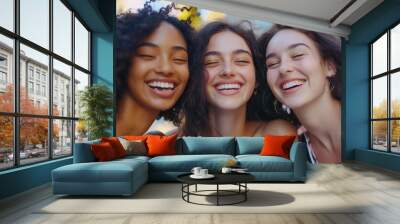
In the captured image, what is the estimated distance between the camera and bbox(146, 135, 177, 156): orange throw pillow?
21.4 feet

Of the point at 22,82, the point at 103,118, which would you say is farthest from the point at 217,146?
the point at 22,82

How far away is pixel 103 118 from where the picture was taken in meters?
7.96

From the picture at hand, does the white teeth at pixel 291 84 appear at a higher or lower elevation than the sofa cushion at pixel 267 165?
higher

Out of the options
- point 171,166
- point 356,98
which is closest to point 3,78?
point 171,166

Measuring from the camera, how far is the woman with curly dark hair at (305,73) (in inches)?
352

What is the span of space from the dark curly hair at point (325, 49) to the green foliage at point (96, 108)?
388cm

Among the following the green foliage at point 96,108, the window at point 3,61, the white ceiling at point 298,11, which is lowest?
the green foliage at point 96,108

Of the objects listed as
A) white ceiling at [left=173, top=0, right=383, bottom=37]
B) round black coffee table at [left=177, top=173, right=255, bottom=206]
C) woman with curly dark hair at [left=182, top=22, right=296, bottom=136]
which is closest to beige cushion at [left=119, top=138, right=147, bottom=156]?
round black coffee table at [left=177, top=173, right=255, bottom=206]

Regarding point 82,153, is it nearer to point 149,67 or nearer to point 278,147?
point 278,147

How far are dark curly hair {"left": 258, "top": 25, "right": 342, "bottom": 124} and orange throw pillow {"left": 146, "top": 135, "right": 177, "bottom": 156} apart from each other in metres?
3.42

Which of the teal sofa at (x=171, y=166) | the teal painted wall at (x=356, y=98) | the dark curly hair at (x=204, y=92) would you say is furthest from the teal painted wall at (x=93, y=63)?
the teal painted wall at (x=356, y=98)

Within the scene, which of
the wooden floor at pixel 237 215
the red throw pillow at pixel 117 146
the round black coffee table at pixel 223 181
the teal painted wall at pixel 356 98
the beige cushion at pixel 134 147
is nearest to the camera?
the wooden floor at pixel 237 215

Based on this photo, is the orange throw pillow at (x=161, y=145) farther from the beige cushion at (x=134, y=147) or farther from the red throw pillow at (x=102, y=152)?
the red throw pillow at (x=102, y=152)

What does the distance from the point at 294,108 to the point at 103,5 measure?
5205mm
